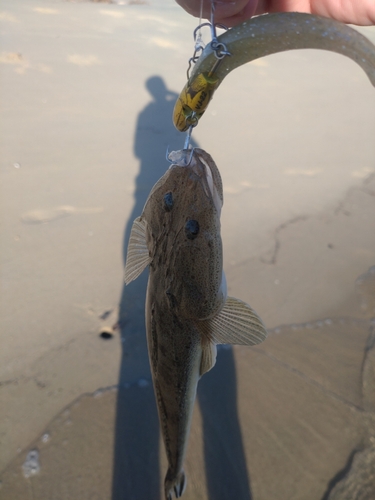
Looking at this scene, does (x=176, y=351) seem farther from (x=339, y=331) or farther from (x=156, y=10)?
(x=156, y=10)

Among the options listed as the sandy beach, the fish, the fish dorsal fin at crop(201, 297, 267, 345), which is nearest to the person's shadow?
the sandy beach

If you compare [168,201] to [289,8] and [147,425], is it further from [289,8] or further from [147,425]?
[147,425]

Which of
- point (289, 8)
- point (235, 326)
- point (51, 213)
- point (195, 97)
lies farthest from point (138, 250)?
point (51, 213)

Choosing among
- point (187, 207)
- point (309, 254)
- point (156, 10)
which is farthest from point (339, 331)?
point (156, 10)

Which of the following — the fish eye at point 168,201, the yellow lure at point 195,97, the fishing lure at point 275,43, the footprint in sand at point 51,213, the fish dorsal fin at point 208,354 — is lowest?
the footprint in sand at point 51,213

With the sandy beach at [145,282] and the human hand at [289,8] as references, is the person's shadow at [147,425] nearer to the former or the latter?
the sandy beach at [145,282]

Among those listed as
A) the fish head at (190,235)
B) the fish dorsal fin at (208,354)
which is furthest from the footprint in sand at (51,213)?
the fish dorsal fin at (208,354)
